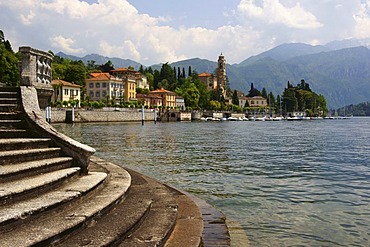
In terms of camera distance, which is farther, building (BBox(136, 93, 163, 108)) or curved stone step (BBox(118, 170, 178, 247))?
building (BBox(136, 93, 163, 108))

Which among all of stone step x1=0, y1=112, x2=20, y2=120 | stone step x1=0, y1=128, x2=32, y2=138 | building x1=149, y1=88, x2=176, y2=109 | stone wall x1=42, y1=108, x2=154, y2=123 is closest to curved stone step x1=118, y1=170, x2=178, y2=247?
stone step x1=0, y1=128, x2=32, y2=138

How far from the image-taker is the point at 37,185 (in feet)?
18.4

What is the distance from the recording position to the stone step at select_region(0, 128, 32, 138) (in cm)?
802

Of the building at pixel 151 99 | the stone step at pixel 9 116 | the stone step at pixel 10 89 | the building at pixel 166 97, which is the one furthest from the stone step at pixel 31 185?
the building at pixel 166 97

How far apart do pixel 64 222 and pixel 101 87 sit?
125m

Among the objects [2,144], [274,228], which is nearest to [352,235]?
[274,228]

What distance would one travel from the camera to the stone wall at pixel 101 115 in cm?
8538

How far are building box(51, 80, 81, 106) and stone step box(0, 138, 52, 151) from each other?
9223cm

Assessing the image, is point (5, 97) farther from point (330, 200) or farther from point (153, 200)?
point (330, 200)

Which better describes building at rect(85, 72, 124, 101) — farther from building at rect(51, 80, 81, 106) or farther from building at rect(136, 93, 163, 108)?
building at rect(51, 80, 81, 106)

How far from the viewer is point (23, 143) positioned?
7.30m

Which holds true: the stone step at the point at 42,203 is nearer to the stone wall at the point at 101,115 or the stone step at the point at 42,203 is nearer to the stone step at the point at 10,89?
the stone step at the point at 10,89

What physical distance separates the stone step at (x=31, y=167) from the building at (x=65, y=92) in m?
92.9

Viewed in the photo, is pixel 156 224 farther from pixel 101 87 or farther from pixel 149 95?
pixel 149 95
